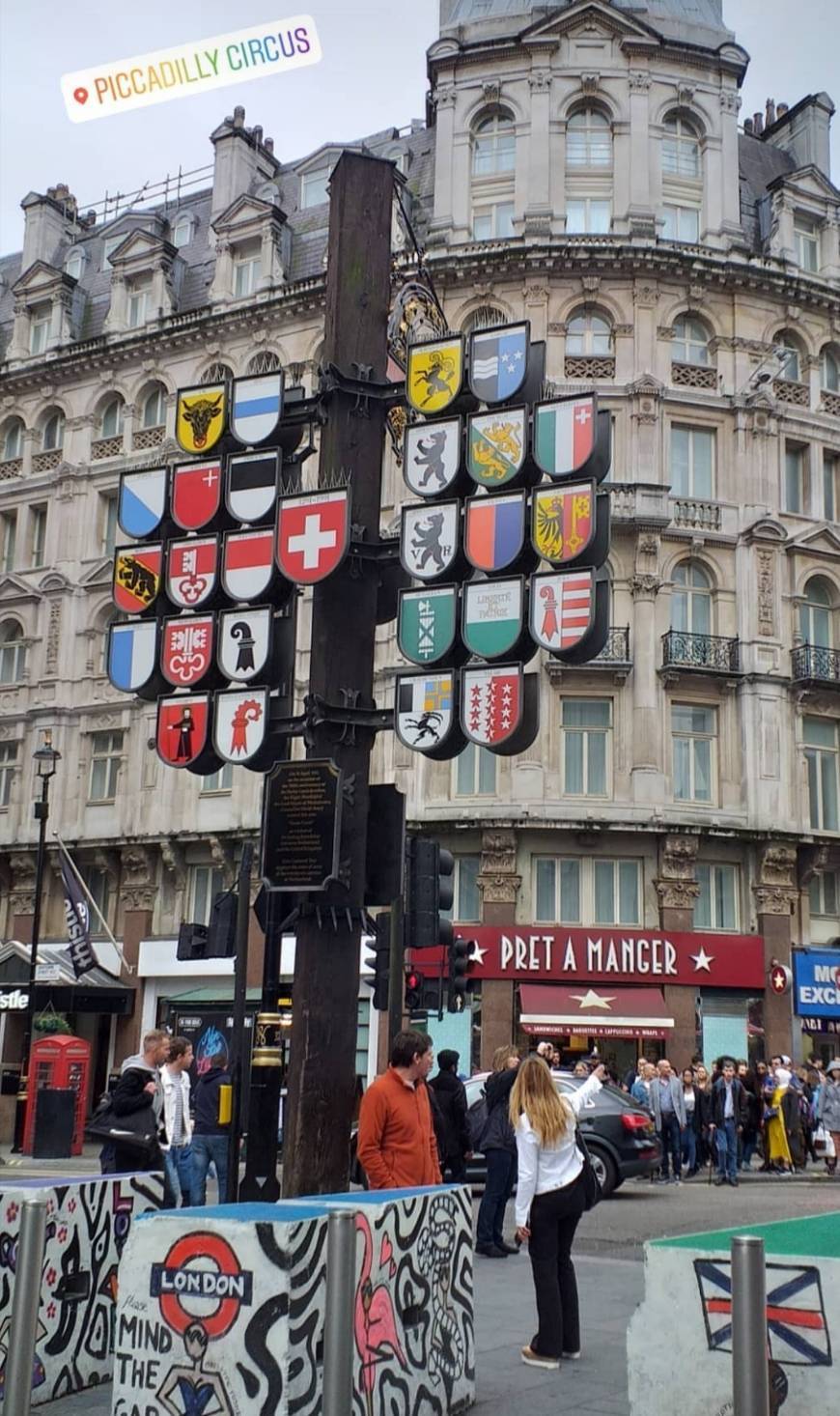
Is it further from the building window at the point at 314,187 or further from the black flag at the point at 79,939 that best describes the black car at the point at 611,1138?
the building window at the point at 314,187

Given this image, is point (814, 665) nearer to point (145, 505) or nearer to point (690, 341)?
point (690, 341)

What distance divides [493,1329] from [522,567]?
5.30 m

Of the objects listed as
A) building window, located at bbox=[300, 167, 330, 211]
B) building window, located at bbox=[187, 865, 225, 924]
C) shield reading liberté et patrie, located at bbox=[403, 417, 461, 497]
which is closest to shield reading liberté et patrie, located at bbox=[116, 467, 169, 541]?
shield reading liberté et patrie, located at bbox=[403, 417, 461, 497]

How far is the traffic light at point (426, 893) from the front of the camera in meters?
13.4

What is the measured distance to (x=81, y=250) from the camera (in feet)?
144

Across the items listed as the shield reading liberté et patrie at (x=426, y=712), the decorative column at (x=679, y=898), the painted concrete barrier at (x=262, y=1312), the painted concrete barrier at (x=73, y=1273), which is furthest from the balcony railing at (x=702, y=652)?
the painted concrete barrier at (x=262, y=1312)

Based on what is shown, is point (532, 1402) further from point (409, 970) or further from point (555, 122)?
point (555, 122)

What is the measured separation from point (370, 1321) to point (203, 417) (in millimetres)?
8371

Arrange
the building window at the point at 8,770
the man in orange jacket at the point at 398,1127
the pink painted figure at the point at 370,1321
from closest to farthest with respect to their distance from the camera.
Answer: the pink painted figure at the point at 370,1321, the man in orange jacket at the point at 398,1127, the building window at the point at 8,770

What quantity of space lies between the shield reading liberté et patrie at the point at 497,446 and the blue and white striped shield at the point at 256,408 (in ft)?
5.72

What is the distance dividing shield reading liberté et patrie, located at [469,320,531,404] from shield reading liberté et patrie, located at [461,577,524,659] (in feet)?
5.22

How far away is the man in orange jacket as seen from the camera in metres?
8.18

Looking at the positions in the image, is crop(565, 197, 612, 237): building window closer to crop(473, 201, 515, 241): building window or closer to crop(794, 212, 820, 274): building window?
crop(473, 201, 515, 241): building window

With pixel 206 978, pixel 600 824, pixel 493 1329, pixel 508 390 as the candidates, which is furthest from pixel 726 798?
pixel 493 1329
